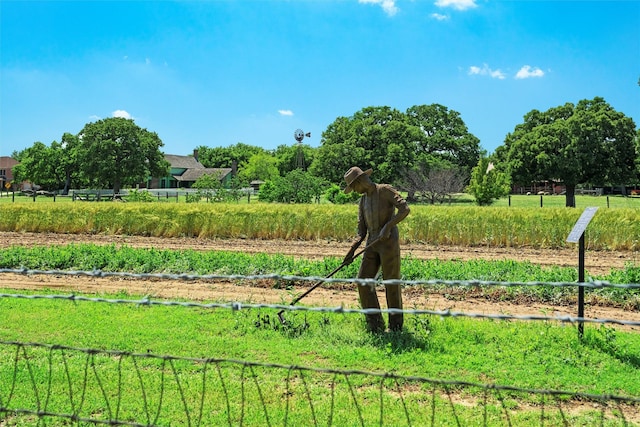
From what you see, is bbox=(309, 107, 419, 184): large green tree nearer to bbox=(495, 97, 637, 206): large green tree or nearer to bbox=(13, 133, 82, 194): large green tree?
bbox=(495, 97, 637, 206): large green tree

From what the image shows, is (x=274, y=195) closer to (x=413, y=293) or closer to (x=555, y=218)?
(x=555, y=218)

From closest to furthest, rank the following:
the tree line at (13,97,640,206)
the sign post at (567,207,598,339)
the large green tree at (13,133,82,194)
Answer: the sign post at (567,207,598,339) → the tree line at (13,97,640,206) → the large green tree at (13,133,82,194)

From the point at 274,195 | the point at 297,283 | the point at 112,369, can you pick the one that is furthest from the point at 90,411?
the point at 274,195

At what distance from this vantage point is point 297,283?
10641mm

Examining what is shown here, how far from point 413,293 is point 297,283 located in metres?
2.32

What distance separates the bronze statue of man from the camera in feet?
22.0

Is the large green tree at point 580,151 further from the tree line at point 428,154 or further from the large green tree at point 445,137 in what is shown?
the large green tree at point 445,137

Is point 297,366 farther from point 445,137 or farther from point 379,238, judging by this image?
point 445,137

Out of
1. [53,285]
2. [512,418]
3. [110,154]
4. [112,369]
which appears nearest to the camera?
[512,418]

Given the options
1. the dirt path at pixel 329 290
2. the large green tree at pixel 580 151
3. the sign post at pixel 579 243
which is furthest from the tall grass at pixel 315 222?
the large green tree at pixel 580 151

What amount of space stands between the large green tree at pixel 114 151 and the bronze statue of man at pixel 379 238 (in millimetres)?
48977

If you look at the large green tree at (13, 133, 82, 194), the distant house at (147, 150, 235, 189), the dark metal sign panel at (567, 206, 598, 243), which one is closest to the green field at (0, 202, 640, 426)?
the dark metal sign panel at (567, 206, 598, 243)

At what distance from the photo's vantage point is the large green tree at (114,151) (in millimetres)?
51562

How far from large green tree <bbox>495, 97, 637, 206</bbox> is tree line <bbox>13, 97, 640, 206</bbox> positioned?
0.07 metres
